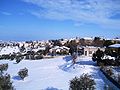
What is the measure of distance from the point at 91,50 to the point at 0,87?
152ft

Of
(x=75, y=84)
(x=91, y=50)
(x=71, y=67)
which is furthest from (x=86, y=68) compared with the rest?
(x=91, y=50)

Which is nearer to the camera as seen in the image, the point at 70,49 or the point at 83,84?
the point at 83,84

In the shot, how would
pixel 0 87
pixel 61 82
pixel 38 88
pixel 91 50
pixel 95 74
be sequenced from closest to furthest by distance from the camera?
1. pixel 0 87
2. pixel 38 88
3. pixel 61 82
4. pixel 95 74
5. pixel 91 50

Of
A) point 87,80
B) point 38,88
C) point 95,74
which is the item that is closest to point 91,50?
point 95,74

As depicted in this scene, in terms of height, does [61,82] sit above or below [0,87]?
below

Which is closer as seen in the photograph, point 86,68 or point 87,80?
point 87,80

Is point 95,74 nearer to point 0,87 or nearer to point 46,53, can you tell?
point 0,87

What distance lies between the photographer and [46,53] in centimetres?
8231

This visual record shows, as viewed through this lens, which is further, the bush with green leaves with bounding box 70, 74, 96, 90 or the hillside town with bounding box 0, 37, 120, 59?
the hillside town with bounding box 0, 37, 120, 59

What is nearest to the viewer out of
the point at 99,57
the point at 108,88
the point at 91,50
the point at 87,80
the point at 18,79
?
the point at 87,80

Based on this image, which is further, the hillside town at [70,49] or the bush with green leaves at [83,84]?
the hillside town at [70,49]

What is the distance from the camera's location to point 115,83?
27.9 meters

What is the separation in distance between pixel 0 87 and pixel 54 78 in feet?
53.4

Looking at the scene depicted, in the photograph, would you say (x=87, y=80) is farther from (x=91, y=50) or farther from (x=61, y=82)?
(x=91, y=50)
